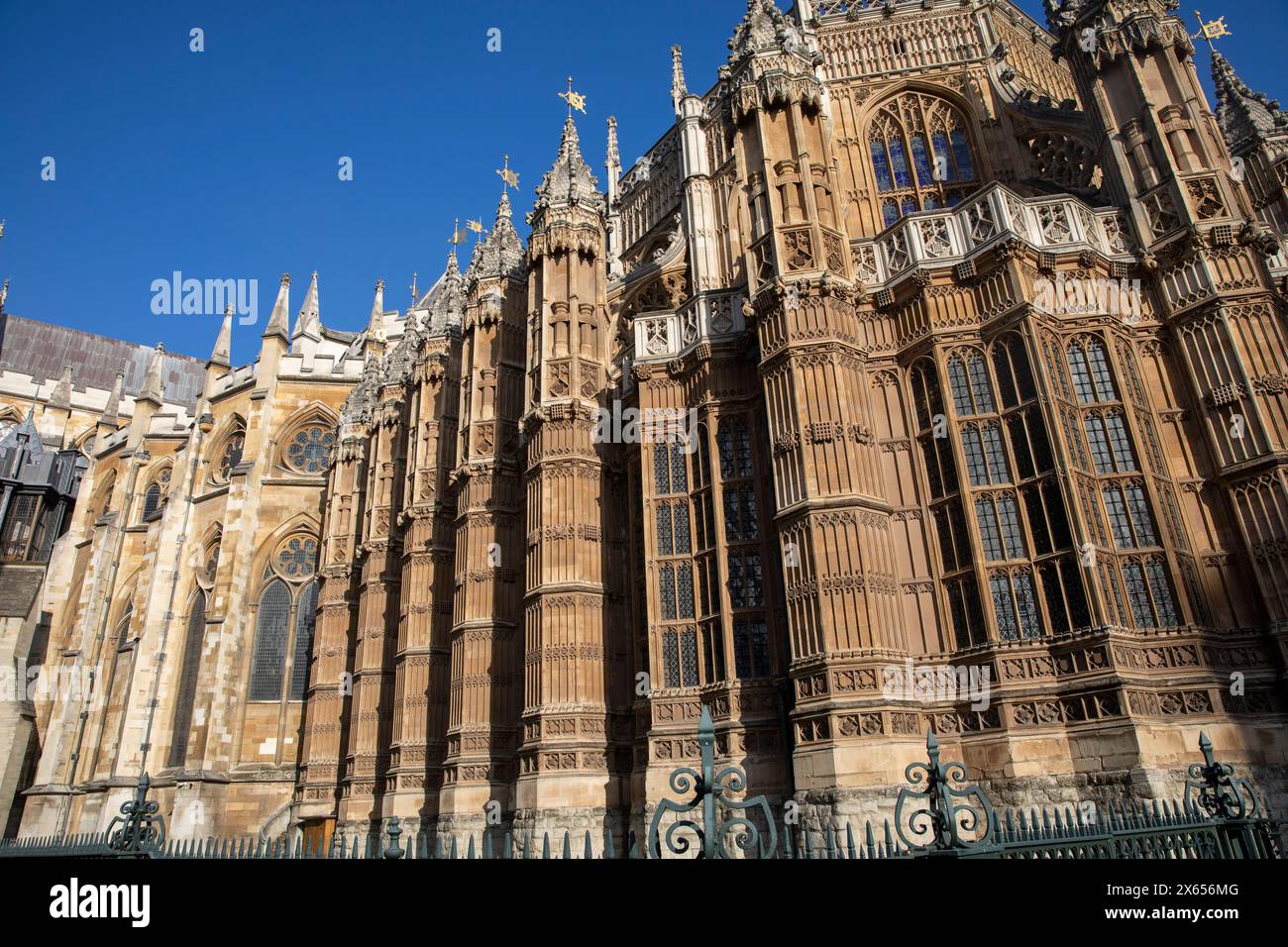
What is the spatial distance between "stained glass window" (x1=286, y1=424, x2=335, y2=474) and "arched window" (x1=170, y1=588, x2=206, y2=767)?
7.20 metres

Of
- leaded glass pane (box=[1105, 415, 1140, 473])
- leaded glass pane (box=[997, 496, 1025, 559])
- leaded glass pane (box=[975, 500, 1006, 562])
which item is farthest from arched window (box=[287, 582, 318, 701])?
leaded glass pane (box=[1105, 415, 1140, 473])

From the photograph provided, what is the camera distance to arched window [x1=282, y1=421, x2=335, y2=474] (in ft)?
126

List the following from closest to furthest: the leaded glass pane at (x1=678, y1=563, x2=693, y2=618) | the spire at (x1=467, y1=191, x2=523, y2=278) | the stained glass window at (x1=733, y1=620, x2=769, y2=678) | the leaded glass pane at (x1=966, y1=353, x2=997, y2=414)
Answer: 1. the leaded glass pane at (x1=966, y1=353, x2=997, y2=414)
2. the stained glass window at (x1=733, y1=620, x2=769, y2=678)
3. the leaded glass pane at (x1=678, y1=563, x2=693, y2=618)
4. the spire at (x1=467, y1=191, x2=523, y2=278)

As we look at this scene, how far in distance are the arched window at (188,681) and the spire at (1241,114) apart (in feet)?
128

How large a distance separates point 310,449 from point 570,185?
22525mm

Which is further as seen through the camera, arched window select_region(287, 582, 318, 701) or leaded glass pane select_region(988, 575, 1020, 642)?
arched window select_region(287, 582, 318, 701)

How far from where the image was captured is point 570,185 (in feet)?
74.6

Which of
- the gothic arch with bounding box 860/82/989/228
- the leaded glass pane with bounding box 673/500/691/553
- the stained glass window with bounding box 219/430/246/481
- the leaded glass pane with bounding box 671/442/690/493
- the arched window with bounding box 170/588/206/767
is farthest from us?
the stained glass window with bounding box 219/430/246/481

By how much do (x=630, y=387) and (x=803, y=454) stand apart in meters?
6.72

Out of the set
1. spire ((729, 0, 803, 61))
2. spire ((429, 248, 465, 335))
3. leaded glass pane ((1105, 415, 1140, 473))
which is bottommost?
leaded glass pane ((1105, 415, 1140, 473))

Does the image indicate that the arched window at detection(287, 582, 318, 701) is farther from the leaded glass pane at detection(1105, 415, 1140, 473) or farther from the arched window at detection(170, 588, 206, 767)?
the leaded glass pane at detection(1105, 415, 1140, 473)

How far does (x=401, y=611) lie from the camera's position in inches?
968
